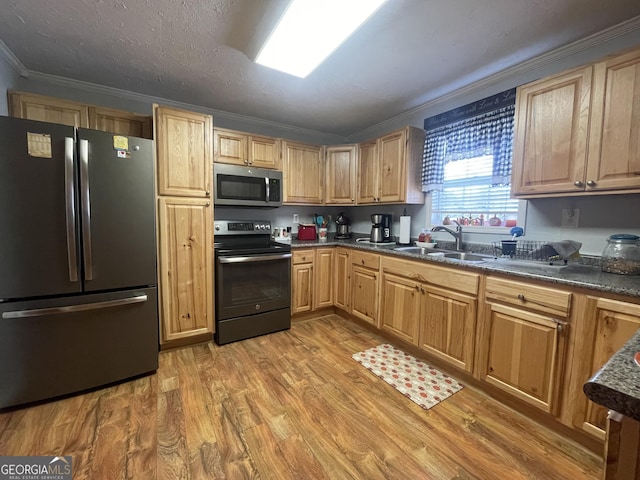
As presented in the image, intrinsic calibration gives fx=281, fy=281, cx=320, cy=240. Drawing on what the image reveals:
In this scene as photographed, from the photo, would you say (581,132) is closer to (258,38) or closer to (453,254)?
(453,254)

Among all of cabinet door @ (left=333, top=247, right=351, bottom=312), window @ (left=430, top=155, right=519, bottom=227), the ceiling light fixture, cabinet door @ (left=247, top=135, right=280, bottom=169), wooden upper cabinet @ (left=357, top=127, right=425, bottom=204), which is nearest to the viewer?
the ceiling light fixture

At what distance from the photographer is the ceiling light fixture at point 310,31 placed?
1.43 meters

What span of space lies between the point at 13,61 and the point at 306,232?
2.87 m

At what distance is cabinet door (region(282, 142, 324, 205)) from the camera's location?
10.8 ft

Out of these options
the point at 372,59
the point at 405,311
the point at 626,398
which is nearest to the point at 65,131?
the point at 372,59

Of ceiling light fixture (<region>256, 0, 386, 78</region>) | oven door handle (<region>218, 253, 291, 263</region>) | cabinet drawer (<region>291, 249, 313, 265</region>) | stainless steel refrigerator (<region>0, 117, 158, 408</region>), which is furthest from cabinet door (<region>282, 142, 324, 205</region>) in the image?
stainless steel refrigerator (<region>0, 117, 158, 408</region>)

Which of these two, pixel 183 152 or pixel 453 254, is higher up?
pixel 183 152

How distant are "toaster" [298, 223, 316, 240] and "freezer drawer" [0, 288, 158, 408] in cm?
187

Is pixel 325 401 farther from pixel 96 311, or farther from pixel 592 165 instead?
pixel 592 165

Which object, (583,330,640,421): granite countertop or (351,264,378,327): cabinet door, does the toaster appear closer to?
(351,264,378,327): cabinet door

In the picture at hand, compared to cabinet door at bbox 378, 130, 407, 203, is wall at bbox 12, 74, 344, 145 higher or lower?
higher

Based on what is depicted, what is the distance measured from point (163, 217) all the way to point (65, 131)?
82cm

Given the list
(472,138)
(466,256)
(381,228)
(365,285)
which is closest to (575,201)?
(466,256)

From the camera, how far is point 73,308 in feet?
5.79
